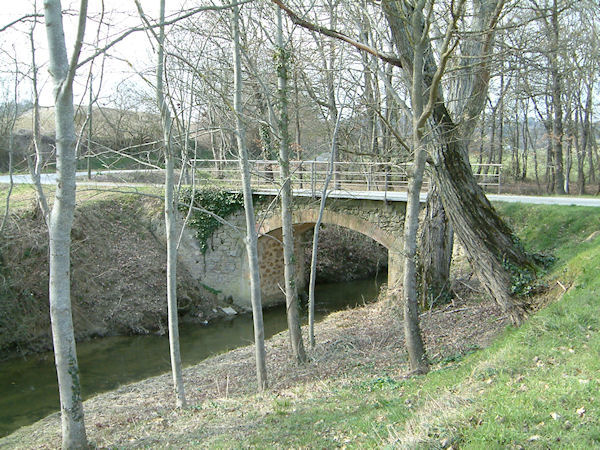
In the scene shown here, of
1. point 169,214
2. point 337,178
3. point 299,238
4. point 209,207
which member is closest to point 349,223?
point 337,178

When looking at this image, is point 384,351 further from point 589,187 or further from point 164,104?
point 589,187

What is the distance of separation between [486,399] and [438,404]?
0.38 meters

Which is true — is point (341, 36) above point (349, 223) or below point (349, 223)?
above

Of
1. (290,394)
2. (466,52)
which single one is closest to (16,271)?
(290,394)

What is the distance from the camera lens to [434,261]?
10.3 metres

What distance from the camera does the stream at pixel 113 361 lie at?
9.64 metres

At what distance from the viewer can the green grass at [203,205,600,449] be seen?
3.63m

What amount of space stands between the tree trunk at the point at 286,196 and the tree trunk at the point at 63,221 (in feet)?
13.0

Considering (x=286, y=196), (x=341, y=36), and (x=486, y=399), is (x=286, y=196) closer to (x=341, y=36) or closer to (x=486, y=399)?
(x=341, y=36)

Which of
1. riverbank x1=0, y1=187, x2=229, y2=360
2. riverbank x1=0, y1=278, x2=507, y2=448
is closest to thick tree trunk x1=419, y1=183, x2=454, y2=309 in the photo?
riverbank x1=0, y1=278, x2=507, y2=448

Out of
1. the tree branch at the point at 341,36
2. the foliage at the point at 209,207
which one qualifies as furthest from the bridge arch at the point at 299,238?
the tree branch at the point at 341,36

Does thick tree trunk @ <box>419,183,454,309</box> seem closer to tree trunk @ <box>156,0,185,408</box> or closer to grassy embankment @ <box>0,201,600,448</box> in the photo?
grassy embankment @ <box>0,201,600,448</box>

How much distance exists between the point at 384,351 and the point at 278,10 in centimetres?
564

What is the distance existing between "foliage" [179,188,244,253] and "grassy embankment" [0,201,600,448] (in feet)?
25.3
